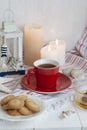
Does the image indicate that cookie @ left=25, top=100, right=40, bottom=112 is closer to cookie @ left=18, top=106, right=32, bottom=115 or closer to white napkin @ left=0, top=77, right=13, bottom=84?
cookie @ left=18, top=106, right=32, bottom=115

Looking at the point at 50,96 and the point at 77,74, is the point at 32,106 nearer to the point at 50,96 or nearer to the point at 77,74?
the point at 50,96

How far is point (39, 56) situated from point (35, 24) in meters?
0.13

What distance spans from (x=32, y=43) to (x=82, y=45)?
22 centimetres

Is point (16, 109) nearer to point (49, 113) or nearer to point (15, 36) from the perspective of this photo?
point (49, 113)

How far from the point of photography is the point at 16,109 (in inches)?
31.0

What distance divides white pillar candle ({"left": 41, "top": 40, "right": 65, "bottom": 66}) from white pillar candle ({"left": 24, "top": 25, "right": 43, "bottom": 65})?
31mm

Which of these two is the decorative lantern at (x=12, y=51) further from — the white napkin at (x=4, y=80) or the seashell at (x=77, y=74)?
the seashell at (x=77, y=74)

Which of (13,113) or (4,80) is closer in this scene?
(13,113)

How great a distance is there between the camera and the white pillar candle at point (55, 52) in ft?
3.60

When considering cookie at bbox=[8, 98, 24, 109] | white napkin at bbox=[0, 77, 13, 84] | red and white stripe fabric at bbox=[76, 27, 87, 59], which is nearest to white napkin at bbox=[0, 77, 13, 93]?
white napkin at bbox=[0, 77, 13, 84]

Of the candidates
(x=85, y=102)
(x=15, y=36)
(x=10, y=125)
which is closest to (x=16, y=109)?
(x=10, y=125)

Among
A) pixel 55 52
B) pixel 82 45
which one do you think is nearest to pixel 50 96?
pixel 55 52

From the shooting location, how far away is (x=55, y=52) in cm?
111

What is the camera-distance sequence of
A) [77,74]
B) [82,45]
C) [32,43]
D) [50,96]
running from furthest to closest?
1. [82,45]
2. [32,43]
3. [77,74]
4. [50,96]
